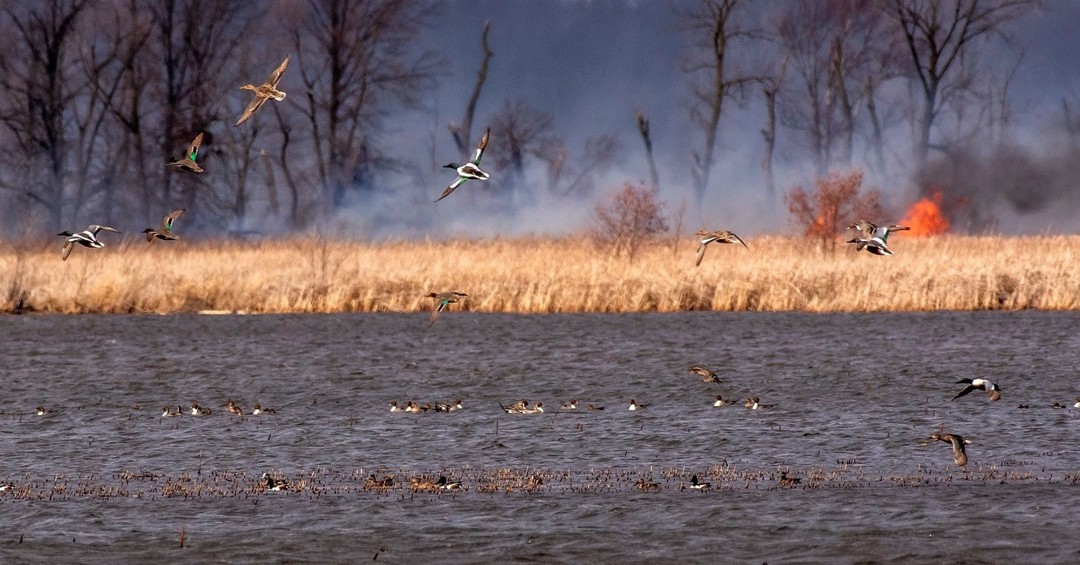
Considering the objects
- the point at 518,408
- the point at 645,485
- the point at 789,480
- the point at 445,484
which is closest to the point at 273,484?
the point at 445,484

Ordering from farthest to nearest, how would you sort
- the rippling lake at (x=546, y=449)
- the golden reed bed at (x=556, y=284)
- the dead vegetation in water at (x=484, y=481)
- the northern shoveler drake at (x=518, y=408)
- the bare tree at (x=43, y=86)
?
the bare tree at (x=43, y=86), the golden reed bed at (x=556, y=284), the northern shoveler drake at (x=518, y=408), the dead vegetation in water at (x=484, y=481), the rippling lake at (x=546, y=449)

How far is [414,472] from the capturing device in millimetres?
14961

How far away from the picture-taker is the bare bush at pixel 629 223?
129ft

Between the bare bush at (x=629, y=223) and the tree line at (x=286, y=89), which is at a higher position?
the tree line at (x=286, y=89)

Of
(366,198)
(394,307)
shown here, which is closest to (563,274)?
(394,307)

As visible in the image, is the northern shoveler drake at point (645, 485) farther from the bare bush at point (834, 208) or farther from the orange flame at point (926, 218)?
the orange flame at point (926, 218)

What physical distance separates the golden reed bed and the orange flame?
25.7m

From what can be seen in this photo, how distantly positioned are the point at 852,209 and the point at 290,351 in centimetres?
1754

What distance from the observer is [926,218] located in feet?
208

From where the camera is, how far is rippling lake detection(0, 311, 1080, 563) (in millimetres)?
11891

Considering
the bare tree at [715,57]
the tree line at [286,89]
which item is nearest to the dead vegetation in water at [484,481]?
the tree line at [286,89]

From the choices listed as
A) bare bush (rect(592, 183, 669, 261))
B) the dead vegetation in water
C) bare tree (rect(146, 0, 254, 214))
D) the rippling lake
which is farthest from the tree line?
the dead vegetation in water

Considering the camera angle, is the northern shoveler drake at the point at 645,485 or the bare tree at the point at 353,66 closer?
the northern shoveler drake at the point at 645,485

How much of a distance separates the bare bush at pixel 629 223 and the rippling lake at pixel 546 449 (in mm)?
8667
